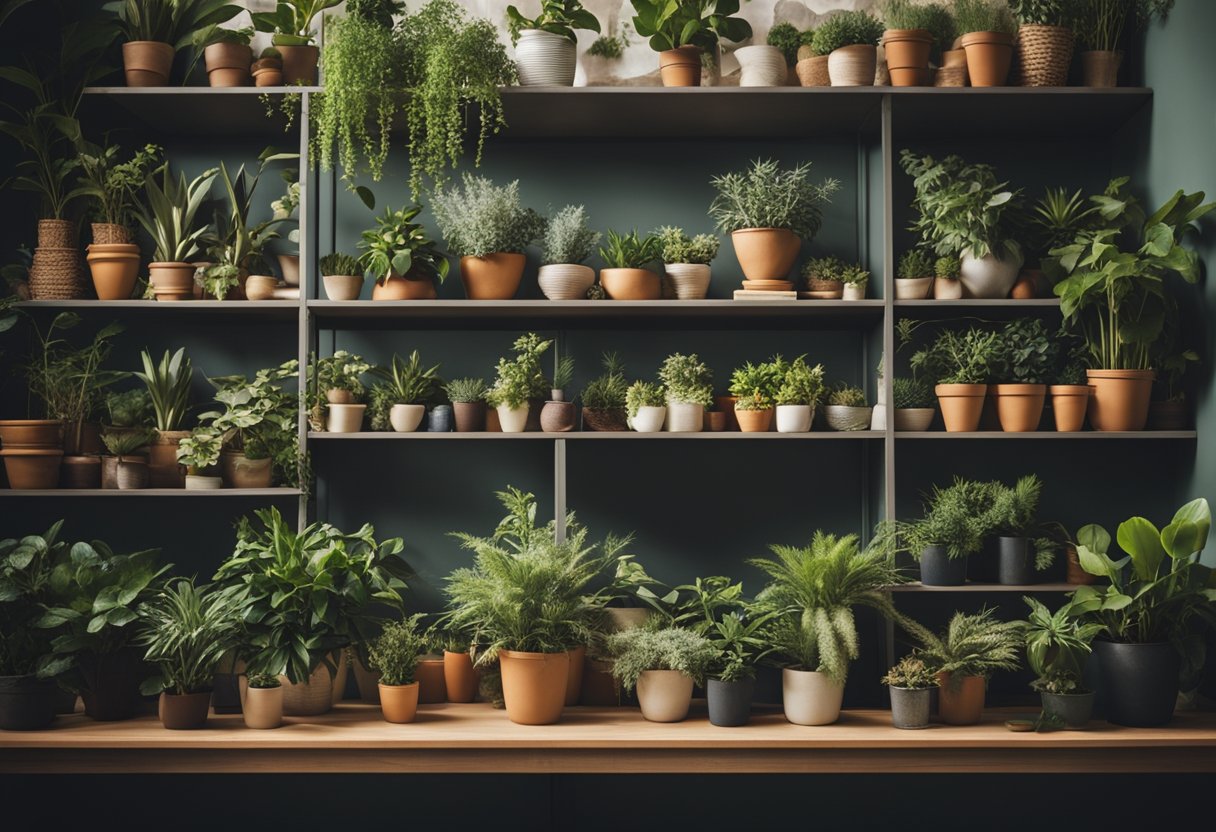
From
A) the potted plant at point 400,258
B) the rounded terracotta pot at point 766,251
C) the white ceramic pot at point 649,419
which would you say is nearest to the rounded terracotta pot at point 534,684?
the white ceramic pot at point 649,419

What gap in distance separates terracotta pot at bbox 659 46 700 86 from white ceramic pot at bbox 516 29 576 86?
1.04 feet

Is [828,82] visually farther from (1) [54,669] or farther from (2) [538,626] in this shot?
(1) [54,669]

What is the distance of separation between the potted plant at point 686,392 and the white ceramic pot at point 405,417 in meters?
0.82

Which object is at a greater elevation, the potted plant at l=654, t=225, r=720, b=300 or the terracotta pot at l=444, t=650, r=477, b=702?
the potted plant at l=654, t=225, r=720, b=300

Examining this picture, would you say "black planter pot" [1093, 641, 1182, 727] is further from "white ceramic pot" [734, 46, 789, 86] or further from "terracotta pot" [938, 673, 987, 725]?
"white ceramic pot" [734, 46, 789, 86]

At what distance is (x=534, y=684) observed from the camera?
2.87 metres

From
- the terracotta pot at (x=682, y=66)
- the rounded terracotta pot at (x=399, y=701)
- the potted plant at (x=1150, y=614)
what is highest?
the terracotta pot at (x=682, y=66)

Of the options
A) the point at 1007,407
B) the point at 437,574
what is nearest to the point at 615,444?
the point at 437,574

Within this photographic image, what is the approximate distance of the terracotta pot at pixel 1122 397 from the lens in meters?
3.15

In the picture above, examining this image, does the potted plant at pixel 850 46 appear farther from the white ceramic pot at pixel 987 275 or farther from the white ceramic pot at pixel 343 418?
the white ceramic pot at pixel 343 418

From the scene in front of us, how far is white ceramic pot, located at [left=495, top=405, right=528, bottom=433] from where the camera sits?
10.7 ft

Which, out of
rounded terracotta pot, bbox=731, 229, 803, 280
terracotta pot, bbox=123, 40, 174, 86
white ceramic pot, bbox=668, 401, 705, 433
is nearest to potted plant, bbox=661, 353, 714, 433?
white ceramic pot, bbox=668, 401, 705, 433

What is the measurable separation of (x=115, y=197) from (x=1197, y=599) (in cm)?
365

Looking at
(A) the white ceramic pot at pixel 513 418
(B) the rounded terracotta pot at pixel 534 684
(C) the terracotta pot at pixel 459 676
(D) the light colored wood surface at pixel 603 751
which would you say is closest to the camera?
(D) the light colored wood surface at pixel 603 751
